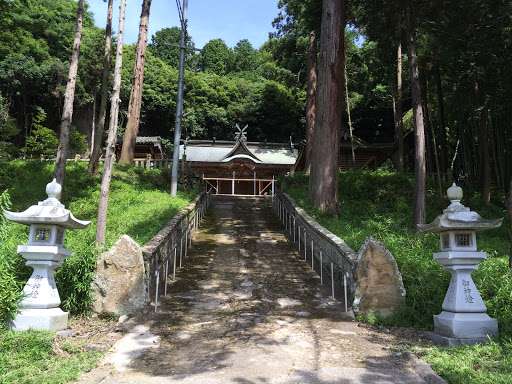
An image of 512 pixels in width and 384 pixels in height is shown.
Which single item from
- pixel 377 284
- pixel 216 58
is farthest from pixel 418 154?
pixel 216 58

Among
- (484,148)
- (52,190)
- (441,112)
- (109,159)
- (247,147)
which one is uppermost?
(247,147)

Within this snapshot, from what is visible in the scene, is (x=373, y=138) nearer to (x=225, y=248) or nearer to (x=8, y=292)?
(x=225, y=248)

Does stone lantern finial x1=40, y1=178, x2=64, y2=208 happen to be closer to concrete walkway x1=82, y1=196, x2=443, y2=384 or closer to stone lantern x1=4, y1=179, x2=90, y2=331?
stone lantern x1=4, y1=179, x2=90, y2=331

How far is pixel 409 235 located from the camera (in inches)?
405

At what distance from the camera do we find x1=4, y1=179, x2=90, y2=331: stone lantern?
16.9ft

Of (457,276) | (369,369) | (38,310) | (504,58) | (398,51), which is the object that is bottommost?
(369,369)

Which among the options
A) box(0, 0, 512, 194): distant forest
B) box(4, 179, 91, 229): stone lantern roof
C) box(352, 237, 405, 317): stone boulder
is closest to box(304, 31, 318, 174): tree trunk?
box(0, 0, 512, 194): distant forest

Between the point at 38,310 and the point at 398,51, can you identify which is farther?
the point at 398,51

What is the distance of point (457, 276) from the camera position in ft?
17.6

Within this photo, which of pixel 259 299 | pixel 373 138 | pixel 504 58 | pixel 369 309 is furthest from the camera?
pixel 373 138

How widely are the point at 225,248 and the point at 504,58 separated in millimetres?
10391

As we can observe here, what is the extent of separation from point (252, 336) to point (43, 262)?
9.88 feet

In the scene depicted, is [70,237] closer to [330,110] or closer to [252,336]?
[252,336]

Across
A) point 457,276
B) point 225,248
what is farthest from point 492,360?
point 225,248
